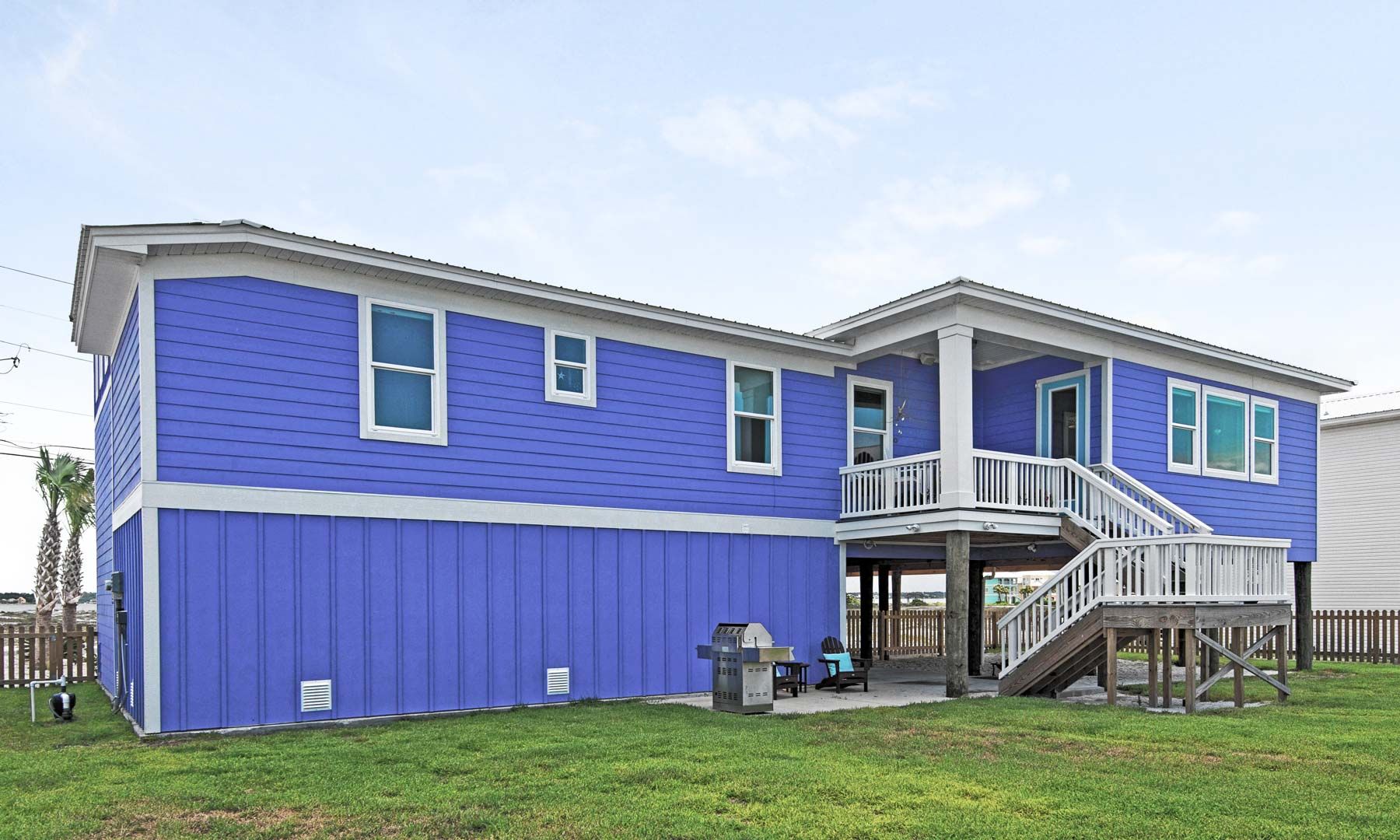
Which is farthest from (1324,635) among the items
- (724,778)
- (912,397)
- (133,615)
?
(133,615)

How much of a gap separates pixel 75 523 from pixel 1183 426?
27.3 m

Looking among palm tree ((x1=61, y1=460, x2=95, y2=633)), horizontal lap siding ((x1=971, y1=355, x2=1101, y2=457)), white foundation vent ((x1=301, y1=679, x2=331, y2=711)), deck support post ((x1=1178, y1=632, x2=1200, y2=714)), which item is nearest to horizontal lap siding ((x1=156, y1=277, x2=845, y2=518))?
white foundation vent ((x1=301, y1=679, x2=331, y2=711))

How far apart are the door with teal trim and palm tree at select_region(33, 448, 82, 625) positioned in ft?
79.8

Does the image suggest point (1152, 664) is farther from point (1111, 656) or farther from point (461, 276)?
point (461, 276)

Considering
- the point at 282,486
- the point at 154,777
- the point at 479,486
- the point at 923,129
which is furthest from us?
the point at 923,129

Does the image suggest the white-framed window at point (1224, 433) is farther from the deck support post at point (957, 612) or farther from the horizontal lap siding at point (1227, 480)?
the deck support post at point (957, 612)

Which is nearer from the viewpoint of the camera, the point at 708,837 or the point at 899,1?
the point at 708,837

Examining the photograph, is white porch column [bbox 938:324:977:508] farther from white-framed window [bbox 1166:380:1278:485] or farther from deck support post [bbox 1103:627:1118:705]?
white-framed window [bbox 1166:380:1278:485]

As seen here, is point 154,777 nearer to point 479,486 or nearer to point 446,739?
point 446,739

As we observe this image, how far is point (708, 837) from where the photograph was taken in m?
5.97

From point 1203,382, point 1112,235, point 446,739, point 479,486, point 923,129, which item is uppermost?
point 923,129

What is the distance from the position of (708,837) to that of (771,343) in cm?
945

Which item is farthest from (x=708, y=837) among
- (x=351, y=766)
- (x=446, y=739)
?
(x=446, y=739)

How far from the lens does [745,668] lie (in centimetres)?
1170
